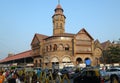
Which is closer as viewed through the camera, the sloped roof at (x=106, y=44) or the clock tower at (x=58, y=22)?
the clock tower at (x=58, y=22)

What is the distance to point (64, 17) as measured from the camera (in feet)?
259

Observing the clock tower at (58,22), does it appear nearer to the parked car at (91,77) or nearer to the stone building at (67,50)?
the stone building at (67,50)

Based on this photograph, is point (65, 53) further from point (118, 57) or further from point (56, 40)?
point (118, 57)

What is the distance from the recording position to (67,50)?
6469 centimetres

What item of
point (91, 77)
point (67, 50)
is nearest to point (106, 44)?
point (67, 50)

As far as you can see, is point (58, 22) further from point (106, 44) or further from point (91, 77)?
point (91, 77)

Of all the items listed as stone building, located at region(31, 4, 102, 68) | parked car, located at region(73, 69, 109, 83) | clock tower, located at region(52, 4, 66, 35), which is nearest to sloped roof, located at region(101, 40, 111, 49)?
stone building, located at region(31, 4, 102, 68)

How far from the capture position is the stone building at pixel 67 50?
6406 cm

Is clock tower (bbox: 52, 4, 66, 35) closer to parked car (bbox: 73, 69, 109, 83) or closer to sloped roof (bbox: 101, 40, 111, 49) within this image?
sloped roof (bbox: 101, 40, 111, 49)

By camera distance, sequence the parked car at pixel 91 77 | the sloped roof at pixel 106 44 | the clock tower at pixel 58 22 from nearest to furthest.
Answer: the parked car at pixel 91 77
the clock tower at pixel 58 22
the sloped roof at pixel 106 44

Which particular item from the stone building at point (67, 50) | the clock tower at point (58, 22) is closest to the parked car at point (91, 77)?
the stone building at point (67, 50)

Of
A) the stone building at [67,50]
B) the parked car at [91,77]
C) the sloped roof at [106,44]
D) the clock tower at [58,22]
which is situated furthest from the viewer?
the sloped roof at [106,44]

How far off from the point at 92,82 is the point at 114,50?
166 ft

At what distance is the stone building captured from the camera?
64.1m
